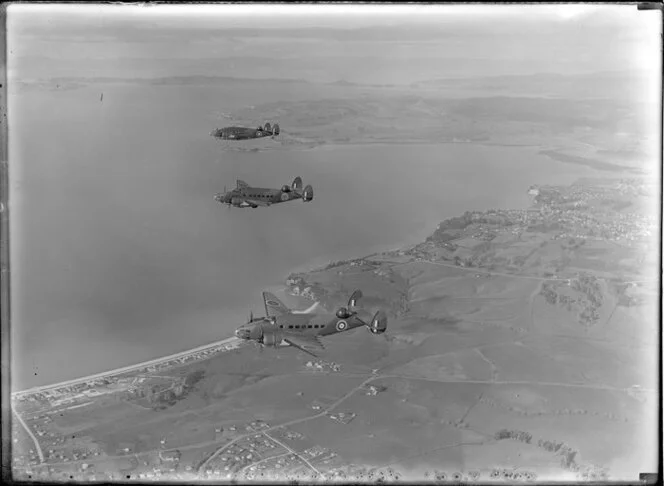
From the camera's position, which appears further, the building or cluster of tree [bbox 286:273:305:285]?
cluster of tree [bbox 286:273:305:285]

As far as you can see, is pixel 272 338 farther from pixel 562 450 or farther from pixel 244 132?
pixel 562 450

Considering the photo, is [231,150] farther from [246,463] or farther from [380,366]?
[246,463]

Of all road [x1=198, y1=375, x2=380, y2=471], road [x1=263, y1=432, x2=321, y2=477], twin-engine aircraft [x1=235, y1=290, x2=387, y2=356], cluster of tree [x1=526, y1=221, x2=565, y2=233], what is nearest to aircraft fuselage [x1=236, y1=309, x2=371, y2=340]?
twin-engine aircraft [x1=235, y1=290, x2=387, y2=356]

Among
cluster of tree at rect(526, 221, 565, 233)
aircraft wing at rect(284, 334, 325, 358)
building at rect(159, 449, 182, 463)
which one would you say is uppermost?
cluster of tree at rect(526, 221, 565, 233)

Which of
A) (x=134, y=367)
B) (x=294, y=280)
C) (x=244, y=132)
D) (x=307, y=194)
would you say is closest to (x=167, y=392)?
(x=134, y=367)

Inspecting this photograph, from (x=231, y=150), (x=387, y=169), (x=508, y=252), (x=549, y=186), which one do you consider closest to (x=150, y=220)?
(x=231, y=150)

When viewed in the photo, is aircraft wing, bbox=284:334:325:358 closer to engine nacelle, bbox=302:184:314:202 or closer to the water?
the water

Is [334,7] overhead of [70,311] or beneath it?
overhead
